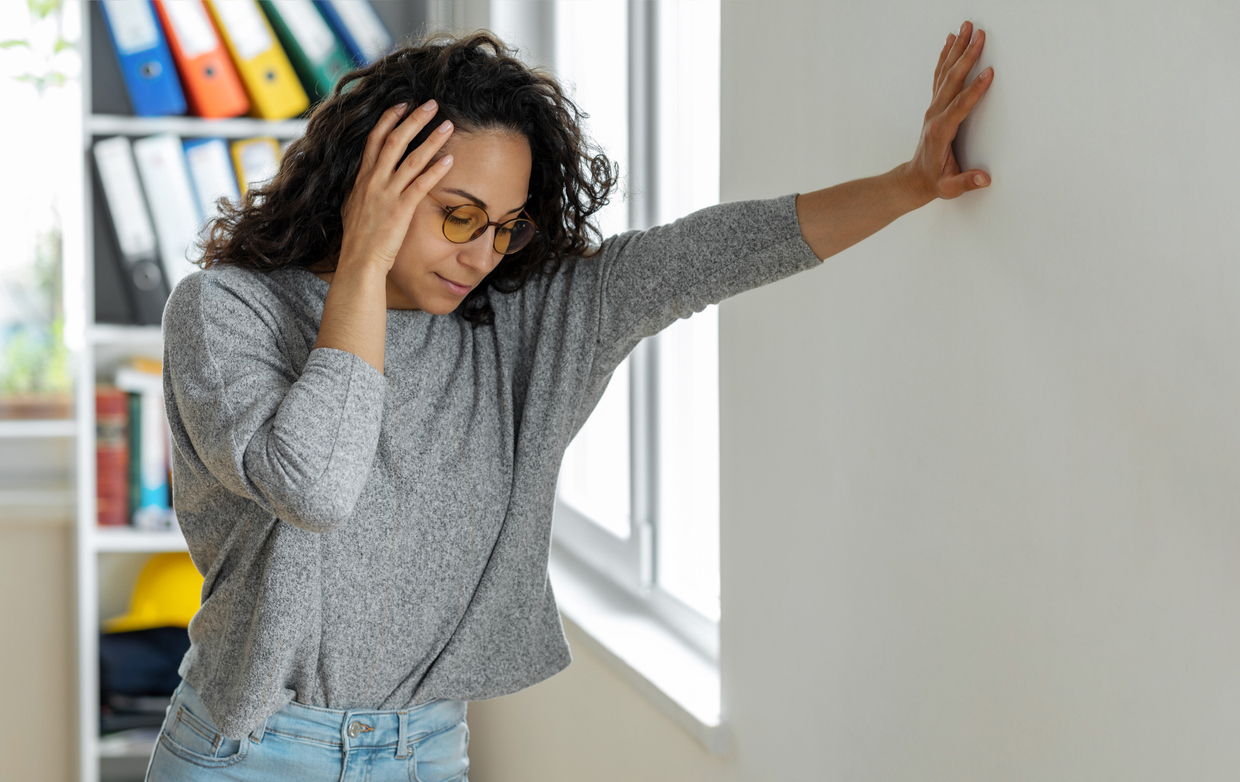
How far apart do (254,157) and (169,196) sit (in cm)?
20

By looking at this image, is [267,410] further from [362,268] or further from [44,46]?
[44,46]

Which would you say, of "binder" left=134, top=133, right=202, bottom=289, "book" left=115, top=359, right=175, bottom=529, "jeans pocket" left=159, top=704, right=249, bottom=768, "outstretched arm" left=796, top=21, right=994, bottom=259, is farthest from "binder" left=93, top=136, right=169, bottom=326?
"outstretched arm" left=796, top=21, right=994, bottom=259

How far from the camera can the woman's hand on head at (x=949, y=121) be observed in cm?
90

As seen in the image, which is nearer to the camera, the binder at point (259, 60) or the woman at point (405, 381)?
the woman at point (405, 381)

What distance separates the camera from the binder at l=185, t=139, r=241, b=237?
7.57 feet

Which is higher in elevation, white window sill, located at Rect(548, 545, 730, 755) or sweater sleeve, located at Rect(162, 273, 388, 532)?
sweater sleeve, located at Rect(162, 273, 388, 532)

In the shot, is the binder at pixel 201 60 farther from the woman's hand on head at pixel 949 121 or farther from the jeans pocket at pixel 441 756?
the woman's hand on head at pixel 949 121

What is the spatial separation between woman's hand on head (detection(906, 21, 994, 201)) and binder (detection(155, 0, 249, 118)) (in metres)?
1.83

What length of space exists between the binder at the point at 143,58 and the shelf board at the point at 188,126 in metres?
0.03

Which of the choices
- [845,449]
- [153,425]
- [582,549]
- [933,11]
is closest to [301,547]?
[845,449]

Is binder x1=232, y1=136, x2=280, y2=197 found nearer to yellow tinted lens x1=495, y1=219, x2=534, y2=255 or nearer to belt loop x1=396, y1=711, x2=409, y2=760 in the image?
yellow tinted lens x1=495, y1=219, x2=534, y2=255

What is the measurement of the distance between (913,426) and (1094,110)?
0.34 m

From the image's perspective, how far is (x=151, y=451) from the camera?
2.39m

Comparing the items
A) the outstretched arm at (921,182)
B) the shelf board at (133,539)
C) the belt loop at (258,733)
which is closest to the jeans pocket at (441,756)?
the belt loop at (258,733)
